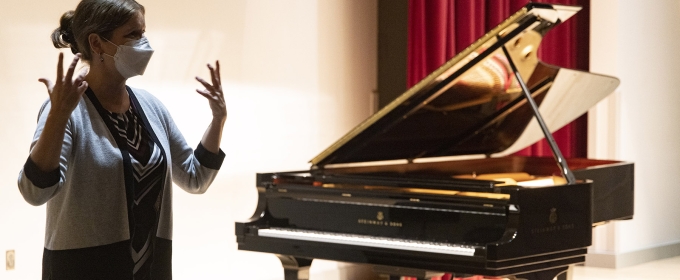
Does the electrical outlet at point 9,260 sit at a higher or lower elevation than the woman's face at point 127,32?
lower

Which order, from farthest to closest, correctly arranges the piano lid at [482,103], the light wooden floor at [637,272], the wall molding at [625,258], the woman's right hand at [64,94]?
the wall molding at [625,258]
the light wooden floor at [637,272]
the piano lid at [482,103]
the woman's right hand at [64,94]

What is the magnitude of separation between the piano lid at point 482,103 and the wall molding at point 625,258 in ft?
7.42

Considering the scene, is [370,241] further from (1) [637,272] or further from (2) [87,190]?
(1) [637,272]

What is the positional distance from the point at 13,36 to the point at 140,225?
6.24 ft

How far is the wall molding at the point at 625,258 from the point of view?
20.9ft

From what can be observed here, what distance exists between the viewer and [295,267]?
10.9ft

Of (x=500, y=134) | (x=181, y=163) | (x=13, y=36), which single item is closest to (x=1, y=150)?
(x=13, y=36)

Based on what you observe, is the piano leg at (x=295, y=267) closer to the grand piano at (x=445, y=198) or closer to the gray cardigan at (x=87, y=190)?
the grand piano at (x=445, y=198)

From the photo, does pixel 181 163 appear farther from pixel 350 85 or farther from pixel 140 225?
pixel 350 85

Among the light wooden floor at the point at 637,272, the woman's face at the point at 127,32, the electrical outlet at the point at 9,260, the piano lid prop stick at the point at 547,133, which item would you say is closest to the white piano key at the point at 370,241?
the piano lid prop stick at the point at 547,133

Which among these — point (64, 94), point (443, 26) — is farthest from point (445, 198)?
point (443, 26)

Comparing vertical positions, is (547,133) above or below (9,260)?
above

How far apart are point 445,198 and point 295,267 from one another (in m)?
0.61

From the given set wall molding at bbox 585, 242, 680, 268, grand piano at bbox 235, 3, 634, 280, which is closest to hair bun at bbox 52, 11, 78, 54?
grand piano at bbox 235, 3, 634, 280
